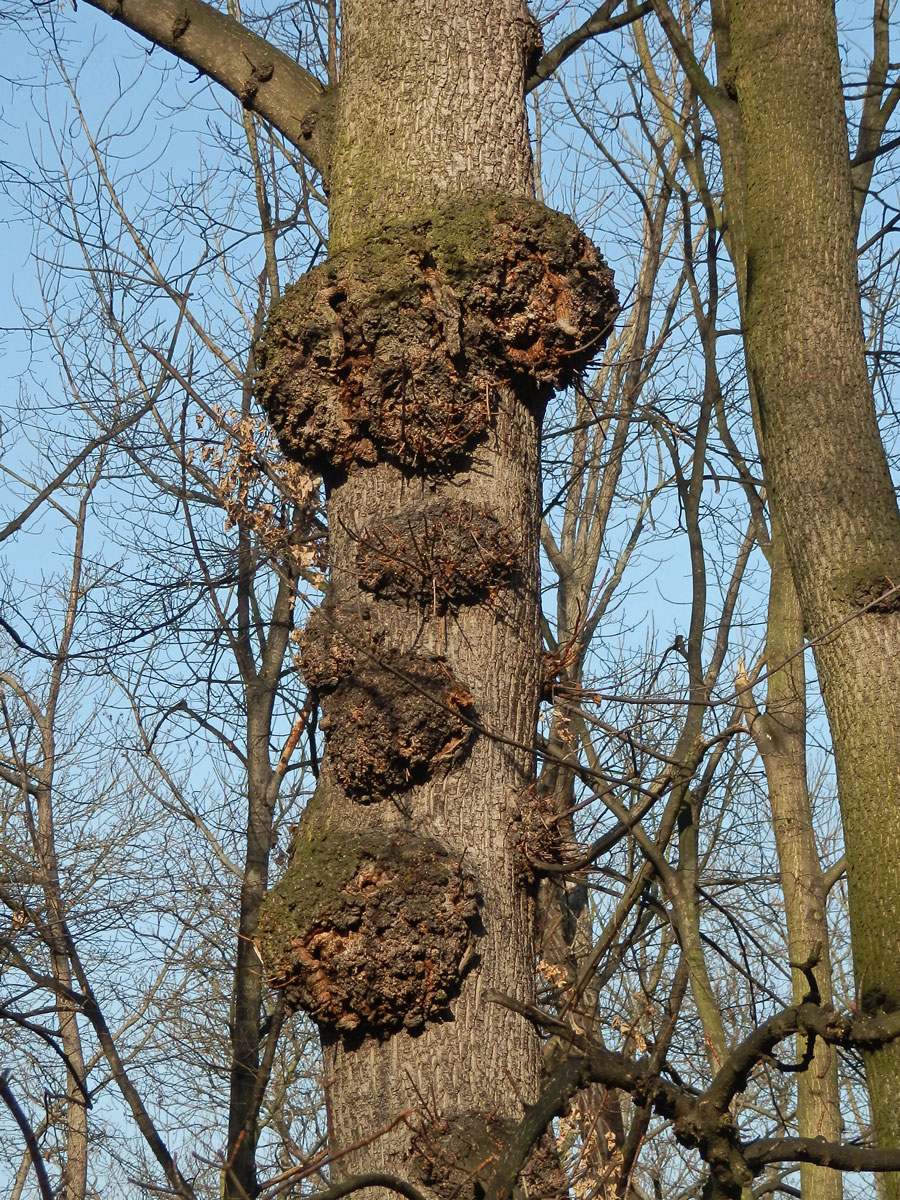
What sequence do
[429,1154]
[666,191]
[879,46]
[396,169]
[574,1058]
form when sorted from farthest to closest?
[666,191]
[879,46]
[396,169]
[429,1154]
[574,1058]

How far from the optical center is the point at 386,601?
2459 mm

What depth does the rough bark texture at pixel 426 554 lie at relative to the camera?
215 centimetres

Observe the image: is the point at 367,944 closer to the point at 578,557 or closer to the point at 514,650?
the point at 514,650

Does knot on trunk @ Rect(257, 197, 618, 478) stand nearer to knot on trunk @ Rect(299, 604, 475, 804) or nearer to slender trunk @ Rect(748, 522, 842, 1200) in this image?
knot on trunk @ Rect(299, 604, 475, 804)

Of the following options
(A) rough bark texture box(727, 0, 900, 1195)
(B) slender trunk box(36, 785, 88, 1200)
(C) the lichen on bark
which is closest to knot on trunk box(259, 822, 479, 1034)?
(C) the lichen on bark

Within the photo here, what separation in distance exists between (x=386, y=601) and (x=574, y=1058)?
1.20 metres

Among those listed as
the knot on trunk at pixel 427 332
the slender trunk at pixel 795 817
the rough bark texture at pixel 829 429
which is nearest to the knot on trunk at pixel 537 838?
the knot on trunk at pixel 427 332

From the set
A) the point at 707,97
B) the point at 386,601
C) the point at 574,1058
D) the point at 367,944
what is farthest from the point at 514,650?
the point at 707,97

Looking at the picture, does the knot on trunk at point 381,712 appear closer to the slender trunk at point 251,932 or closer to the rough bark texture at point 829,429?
the rough bark texture at point 829,429

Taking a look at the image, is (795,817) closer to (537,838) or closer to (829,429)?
(829,429)

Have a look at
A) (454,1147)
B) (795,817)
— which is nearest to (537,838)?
(454,1147)

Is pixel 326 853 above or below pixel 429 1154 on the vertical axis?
above

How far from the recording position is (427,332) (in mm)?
2473

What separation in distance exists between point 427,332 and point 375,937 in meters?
1.20
